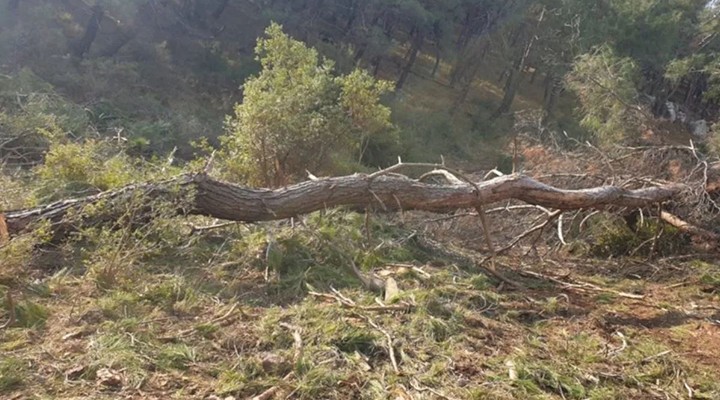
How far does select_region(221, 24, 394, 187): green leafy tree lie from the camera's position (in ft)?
19.3

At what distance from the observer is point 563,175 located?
5.88m

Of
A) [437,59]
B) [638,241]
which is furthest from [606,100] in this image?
[437,59]

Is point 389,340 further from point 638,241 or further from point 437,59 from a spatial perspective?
point 437,59

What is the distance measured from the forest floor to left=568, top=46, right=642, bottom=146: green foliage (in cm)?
506

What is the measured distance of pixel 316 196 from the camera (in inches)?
172

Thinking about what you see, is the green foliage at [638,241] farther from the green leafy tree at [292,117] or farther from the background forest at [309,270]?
the green leafy tree at [292,117]

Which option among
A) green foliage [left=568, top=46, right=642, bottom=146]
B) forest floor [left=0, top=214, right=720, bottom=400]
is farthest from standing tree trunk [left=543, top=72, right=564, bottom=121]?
forest floor [left=0, top=214, right=720, bottom=400]

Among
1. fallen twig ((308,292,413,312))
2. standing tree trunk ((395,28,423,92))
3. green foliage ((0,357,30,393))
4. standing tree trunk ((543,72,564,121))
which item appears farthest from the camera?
standing tree trunk ((395,28,423,92))

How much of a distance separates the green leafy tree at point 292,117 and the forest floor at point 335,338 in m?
2.18

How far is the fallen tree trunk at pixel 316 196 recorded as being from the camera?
12.4 ft

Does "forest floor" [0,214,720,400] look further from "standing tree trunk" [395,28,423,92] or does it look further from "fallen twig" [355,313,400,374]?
"standing tree trunk" [395,28,423,92]

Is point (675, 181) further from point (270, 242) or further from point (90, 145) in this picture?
point (90, 145)

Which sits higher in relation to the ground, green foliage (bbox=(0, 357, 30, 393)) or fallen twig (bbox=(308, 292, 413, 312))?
fallen twig (bbox=(308, 292, 413, 312))

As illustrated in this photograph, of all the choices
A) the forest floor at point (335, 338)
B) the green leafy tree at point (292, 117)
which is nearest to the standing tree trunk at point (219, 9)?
the green leafy tree at point (292, 117)
